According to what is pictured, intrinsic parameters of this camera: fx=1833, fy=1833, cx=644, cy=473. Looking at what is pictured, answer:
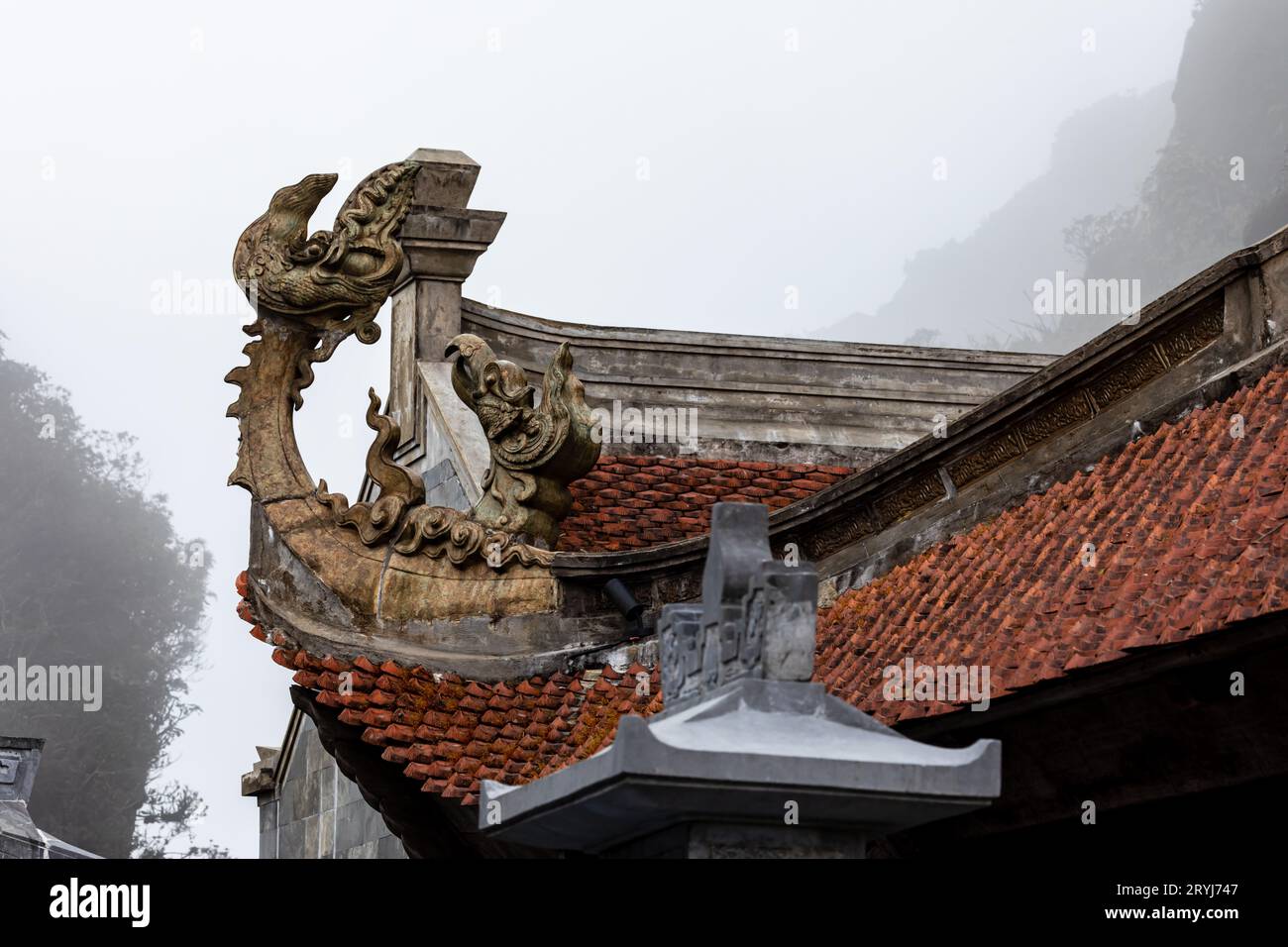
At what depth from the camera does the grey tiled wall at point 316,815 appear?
15359mm

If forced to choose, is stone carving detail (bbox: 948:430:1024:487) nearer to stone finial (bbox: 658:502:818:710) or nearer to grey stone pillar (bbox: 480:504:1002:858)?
stone finial (bbox: 658:502:818:710)

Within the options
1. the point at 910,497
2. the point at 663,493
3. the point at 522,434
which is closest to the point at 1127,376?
the point at 910,497

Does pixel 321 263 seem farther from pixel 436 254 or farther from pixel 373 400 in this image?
pixel 436 254

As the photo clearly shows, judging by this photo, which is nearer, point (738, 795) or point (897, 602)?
point (738, 795)

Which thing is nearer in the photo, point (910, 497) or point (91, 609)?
point (910, 497)

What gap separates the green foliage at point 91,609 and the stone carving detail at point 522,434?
120 feet

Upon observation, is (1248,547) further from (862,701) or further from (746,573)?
(746,573)

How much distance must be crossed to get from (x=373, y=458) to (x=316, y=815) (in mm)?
5578

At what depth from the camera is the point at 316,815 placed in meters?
16.8

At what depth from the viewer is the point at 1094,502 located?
382 inches

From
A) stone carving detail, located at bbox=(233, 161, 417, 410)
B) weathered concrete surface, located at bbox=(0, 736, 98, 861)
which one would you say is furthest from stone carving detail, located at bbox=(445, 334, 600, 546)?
weathered concrete surface, located at bbox=(0, 736, 98, 861)

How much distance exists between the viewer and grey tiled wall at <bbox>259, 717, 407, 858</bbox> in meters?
15.4
